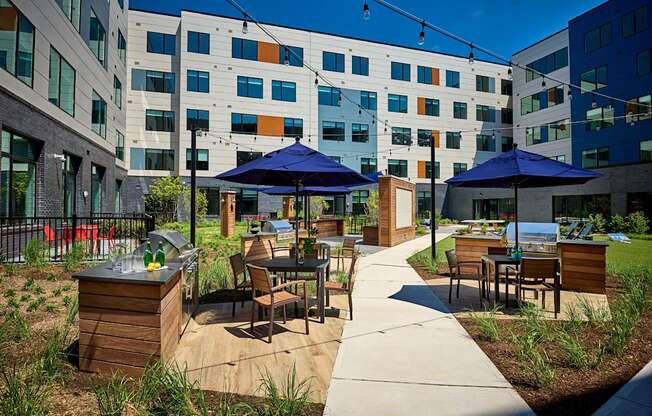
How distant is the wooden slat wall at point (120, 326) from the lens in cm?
364

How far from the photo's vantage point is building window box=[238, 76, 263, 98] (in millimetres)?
29922

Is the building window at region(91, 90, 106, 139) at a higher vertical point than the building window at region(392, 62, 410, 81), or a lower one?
lower

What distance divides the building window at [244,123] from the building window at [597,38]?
24732 mm

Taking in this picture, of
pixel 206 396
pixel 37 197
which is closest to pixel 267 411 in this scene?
pixel 206 396

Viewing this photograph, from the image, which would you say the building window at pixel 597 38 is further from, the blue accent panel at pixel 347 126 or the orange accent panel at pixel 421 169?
the blue accent panel at pixel 347 126

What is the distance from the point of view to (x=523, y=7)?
11.5m

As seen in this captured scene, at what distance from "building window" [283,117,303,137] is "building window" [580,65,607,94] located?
20326mm

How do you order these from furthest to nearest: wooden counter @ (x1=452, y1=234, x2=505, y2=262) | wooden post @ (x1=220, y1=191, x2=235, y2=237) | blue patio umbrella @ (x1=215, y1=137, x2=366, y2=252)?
wooden post @ (x1=220, y1=191, x2=235, y2=237)
wooden counter @ (x1=452, y1=234, x2=505, y2=262)
blue patio umbrella @ (x1=215, y1=137, x2=366, y2=252)

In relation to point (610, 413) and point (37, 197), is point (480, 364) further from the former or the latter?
point (37, 197)

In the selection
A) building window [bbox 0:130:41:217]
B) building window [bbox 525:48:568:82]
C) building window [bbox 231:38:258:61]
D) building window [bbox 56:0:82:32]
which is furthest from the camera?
building window [bbox 525:48:568:82]

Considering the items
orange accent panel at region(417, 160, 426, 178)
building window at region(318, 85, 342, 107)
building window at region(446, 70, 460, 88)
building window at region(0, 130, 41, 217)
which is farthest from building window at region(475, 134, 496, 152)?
building window at region(0, 130, 41, 217)

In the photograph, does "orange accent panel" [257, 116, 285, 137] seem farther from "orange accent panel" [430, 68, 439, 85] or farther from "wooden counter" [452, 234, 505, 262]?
"wooden counter" [452, 234, 505, 262]

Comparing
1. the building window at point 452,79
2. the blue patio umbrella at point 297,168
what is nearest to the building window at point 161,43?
the building window at point 452,79

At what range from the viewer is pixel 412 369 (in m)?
3.90
